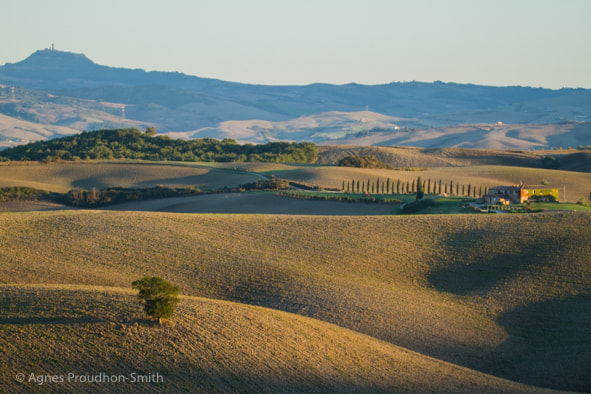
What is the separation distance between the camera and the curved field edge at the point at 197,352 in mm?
28031

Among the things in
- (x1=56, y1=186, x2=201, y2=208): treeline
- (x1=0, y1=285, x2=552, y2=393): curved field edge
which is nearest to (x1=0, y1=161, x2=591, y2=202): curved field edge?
(x1=56, y1=186, x2=201, y2=208): treeline

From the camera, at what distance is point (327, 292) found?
43156 millimetres

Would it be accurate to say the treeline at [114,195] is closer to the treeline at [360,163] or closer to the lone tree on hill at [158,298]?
the treeline at [360,163]

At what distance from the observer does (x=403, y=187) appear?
3834 inches

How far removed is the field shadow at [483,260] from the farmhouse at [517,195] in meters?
20.5

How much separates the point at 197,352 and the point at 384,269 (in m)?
21.3

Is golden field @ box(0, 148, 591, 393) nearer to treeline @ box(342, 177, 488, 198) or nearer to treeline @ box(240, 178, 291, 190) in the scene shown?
treeline @ box(342, 177, 488, 198)

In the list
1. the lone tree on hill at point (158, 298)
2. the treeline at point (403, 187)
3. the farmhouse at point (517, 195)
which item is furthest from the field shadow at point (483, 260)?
the treeline at point (403, 187)

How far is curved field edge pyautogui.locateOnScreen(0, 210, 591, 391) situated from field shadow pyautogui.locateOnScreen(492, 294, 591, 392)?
0.29 ft

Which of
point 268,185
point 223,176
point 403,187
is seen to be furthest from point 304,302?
point 223,176

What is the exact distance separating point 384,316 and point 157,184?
2833 inches

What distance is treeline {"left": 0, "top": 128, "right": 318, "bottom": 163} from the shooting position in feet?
493

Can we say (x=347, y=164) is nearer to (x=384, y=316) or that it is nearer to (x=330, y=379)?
(x=384, y=316)

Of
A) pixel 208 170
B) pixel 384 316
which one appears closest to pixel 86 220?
pixel 384 316
